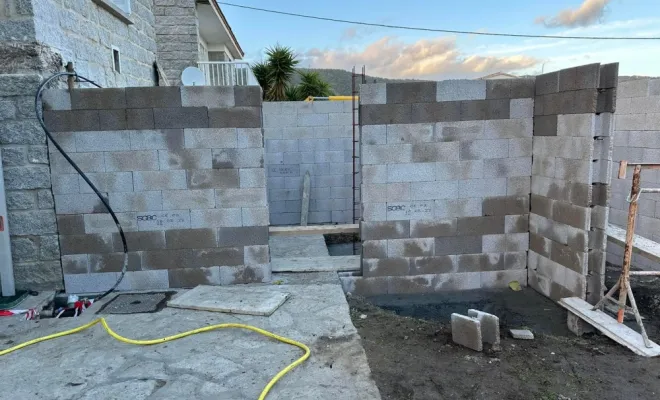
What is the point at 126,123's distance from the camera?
14.4ft

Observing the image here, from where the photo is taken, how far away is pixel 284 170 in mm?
8078

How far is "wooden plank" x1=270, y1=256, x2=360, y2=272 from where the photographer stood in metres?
5.10

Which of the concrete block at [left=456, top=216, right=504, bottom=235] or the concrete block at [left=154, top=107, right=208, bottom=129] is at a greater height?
the concrete block at [left=154, top=107, right=208, bottom=129]

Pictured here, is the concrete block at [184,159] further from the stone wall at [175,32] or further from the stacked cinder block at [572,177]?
the stone wall at [175,32]

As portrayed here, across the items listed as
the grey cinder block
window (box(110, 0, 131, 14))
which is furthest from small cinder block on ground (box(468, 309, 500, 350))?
window (box(110, 0, 131, 14))

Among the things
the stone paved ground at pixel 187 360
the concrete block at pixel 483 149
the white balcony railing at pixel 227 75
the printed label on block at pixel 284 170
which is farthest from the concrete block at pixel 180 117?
the white balcony railing at pixel 227 75

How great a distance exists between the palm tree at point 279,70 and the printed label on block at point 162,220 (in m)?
13.0

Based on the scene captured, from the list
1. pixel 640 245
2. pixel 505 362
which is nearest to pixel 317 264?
pixel 505 362

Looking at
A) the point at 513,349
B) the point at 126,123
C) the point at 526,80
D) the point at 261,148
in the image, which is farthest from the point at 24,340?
the point at 526,80

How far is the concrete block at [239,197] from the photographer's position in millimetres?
4574

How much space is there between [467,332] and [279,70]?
14932mm

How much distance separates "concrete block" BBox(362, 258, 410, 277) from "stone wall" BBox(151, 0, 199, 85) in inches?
220

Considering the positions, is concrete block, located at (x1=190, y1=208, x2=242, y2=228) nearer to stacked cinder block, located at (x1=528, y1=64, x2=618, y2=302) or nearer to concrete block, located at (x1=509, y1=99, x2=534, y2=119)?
concrete block, located at (x1=509, y1=99, x2=534, y2=119)

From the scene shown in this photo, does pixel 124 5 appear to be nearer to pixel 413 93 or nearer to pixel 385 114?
pixel 385 114
